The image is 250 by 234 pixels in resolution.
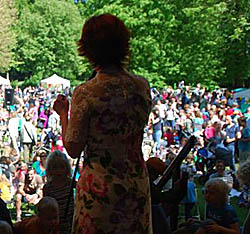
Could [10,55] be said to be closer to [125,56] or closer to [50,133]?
[50,133]

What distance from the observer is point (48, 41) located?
188 feet

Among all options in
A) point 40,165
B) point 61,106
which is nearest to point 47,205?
point 61,106

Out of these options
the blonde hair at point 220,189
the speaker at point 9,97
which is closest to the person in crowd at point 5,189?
the blonde hair at point 220,189

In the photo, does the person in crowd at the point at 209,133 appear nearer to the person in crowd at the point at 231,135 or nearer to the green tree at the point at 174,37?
the person in crowd at the point at 231,135

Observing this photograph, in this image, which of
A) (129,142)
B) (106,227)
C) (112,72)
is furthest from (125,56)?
(106,227)

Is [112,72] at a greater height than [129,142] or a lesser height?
greater

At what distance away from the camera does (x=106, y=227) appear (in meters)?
2.85

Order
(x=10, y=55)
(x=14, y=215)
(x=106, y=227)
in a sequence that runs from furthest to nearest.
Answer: (x=10, y=55) → (x=14, y=215) → (x=106, y=227)

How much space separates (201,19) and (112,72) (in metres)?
36.2

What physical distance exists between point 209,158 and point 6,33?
42529 mm

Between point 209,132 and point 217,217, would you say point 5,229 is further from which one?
point 209,132

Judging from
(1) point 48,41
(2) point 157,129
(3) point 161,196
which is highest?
(1) point 48,41

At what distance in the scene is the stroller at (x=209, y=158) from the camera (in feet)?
36.8

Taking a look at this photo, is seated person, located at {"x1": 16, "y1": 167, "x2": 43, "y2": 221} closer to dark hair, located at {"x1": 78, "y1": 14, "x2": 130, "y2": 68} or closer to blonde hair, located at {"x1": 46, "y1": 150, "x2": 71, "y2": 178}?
blonde hair, located at {"x1": 46, "y1": 150, "x2": 71, "y2": 178}
